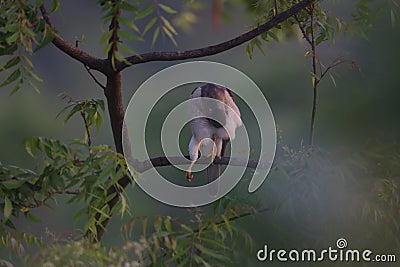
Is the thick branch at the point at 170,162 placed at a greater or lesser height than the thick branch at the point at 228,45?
lesser

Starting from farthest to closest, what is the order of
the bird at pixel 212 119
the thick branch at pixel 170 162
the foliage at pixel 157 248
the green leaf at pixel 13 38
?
1. the bird at pixel 212 119
2. the thick branch at pixel 170 162
3. the green leaf at pixel 13 38
4. the foliage at pixel 157 248

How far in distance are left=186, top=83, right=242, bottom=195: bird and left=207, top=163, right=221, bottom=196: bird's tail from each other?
0.07 m

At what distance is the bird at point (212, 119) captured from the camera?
2.59 metres

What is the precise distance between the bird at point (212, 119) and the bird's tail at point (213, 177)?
0.07m

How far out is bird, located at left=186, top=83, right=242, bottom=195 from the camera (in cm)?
259

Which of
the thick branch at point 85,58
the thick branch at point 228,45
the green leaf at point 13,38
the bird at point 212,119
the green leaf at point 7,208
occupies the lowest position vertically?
the green leaf at point 7,208

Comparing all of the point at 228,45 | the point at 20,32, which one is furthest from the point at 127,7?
the point at 228,45

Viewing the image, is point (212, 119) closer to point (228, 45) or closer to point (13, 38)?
point (228, 45)

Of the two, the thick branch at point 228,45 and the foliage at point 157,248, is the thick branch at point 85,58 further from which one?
the foliage at point 157,248

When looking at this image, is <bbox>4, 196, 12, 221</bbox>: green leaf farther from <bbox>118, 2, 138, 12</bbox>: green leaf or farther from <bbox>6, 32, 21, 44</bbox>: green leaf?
<bbox>118, 2, 138, 12</bbox>: green leaf

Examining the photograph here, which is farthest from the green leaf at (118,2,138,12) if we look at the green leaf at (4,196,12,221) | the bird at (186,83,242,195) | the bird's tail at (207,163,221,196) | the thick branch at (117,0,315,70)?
the bird at (186,83,242,195)

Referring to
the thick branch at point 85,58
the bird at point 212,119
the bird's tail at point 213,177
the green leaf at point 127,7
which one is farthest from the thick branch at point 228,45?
the bird at point 212,119

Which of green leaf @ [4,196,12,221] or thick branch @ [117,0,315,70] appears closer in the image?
green leaf @ [4,196,12,221]

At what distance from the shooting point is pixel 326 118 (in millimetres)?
3418
